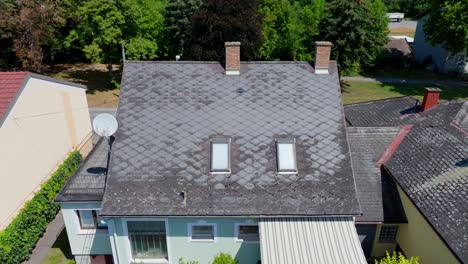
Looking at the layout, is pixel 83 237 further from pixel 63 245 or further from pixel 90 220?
pixel 63 245

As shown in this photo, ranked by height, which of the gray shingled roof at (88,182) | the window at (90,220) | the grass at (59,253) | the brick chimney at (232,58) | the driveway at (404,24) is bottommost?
the grass at (59,253)

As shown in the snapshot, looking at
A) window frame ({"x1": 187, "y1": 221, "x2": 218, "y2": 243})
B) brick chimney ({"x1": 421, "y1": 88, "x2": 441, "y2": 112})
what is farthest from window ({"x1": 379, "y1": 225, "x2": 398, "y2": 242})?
brick chimney ({"x1": 421, "y1": 88, "x2": 441, "y2": 112})

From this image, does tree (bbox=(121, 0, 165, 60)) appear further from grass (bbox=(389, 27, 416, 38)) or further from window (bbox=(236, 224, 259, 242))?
grass (bbox=(389, 27, 416, 38))

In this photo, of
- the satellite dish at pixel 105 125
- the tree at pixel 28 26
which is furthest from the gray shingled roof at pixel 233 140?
the tree at pixel 28 26

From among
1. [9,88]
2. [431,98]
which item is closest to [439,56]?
[431,98]

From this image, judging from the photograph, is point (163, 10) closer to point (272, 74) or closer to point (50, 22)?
point (50, 22)

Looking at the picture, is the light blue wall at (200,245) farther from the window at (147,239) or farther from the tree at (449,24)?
the tree at (449,24)
